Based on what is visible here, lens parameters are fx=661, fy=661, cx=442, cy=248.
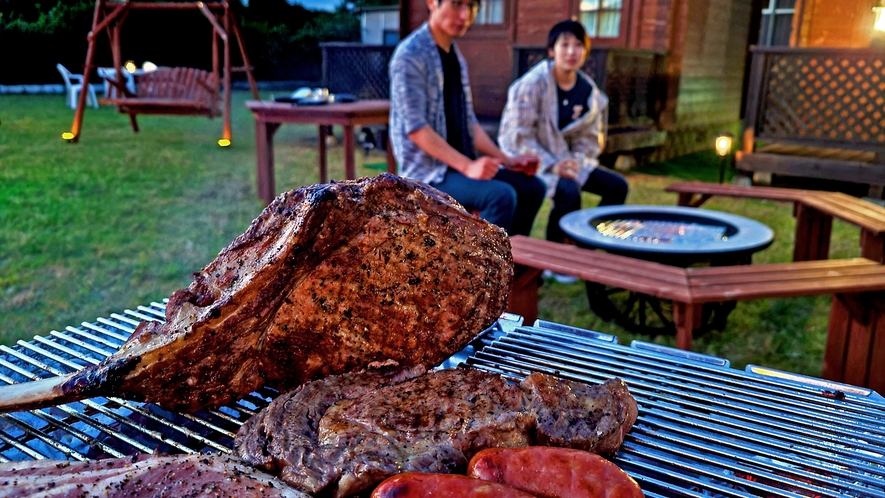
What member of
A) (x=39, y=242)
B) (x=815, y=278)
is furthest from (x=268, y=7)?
(x=815, y=278)

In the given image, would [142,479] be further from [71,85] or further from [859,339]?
[71,85]

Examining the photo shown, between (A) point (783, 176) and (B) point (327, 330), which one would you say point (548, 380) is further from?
(A) point (783, 176)

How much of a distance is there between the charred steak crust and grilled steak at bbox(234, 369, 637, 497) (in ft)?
0.49

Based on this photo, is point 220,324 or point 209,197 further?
point 209,197

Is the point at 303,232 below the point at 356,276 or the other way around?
the other way around

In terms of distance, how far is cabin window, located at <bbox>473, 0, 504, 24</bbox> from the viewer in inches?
562

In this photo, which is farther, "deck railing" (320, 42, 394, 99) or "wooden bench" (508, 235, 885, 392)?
"deck railing" (320, 42, 394, 99)

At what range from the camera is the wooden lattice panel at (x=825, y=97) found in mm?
10484

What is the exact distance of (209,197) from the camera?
9.61m

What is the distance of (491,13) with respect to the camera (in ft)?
47.2

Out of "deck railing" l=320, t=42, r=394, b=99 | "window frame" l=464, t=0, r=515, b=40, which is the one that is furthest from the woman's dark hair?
"deck railing" l=320, t=42, r=394, b=99

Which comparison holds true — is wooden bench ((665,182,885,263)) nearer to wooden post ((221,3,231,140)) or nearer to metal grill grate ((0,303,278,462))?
metal grill grate ((0,303,278,462))

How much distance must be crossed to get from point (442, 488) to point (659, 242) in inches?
152

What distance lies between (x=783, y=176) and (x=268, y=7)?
882cm
